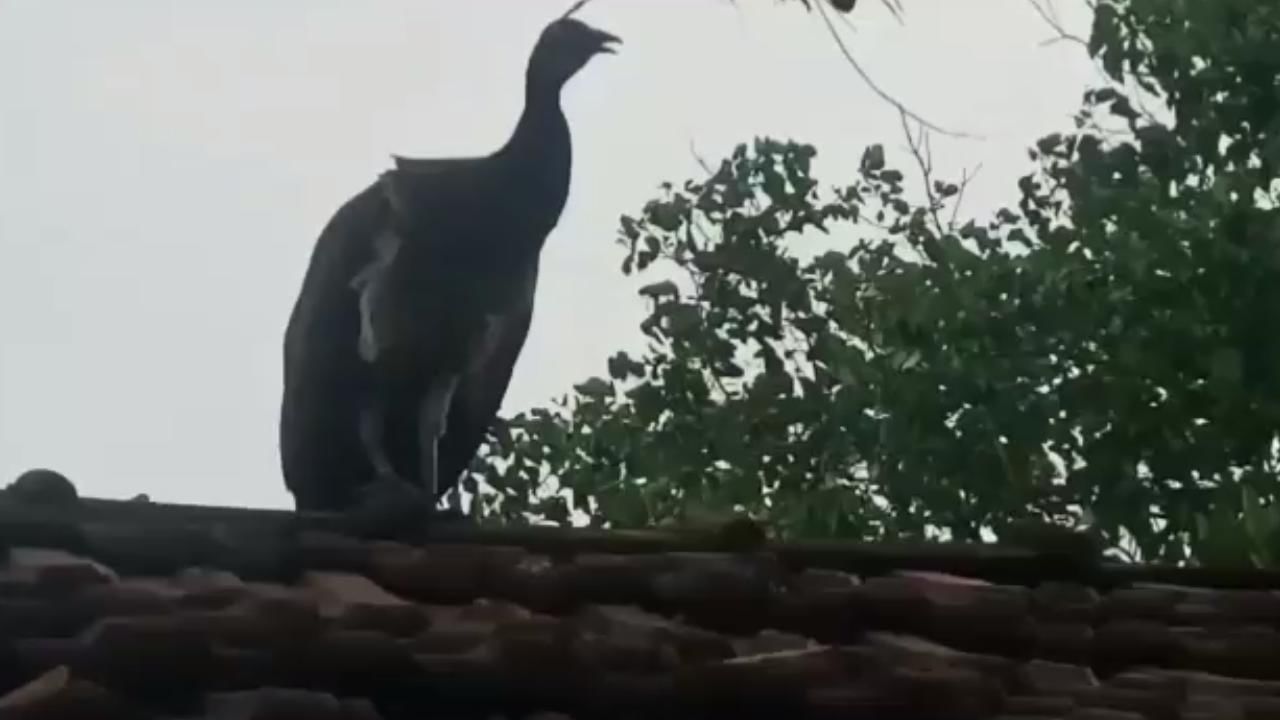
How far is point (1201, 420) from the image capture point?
5.39 meters

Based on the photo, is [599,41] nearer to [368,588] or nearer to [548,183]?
[548,183]

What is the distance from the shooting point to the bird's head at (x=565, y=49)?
3027mm

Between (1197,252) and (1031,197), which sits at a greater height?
(1031,197)

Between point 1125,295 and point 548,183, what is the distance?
3012 mm

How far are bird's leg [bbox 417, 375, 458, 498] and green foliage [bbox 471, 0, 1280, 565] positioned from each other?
8.04ft

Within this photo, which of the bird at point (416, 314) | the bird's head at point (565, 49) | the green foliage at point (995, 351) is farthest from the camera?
the green foliage at point (995, 351)

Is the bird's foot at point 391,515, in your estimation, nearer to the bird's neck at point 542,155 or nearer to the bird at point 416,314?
the bird at point 416,314

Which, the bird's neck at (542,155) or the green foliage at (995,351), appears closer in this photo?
the bird's neck at (542,155)

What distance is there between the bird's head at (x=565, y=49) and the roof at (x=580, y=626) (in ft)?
3.54

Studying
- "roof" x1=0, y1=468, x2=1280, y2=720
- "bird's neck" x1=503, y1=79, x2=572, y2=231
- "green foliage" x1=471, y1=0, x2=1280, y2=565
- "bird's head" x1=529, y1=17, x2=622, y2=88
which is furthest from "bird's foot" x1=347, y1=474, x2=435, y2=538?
"green foliage" x1=471, y1=0, x2=1280, y2=565

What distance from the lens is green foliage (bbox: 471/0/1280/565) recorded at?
5297mm

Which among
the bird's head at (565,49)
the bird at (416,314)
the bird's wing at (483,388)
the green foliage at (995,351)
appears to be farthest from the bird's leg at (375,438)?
the green foliage at (995,351)

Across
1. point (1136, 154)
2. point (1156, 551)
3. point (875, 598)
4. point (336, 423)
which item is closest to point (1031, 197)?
point (1136, 154)

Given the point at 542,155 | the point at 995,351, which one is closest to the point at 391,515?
the point at 542,155
